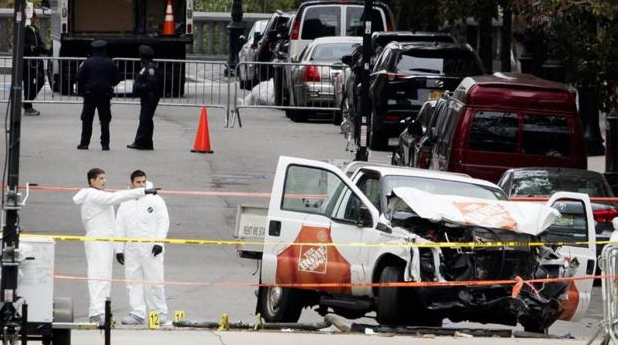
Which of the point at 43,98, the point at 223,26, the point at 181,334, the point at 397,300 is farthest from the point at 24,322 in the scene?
the point at 223,26

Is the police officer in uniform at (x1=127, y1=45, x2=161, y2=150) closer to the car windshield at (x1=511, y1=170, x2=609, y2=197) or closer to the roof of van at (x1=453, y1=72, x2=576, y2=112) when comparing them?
the roof of van at (x1=453, y1=72, x2=576, y2=112)

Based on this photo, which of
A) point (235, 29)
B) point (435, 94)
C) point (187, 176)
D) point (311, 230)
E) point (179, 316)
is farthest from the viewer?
point (235, 29)

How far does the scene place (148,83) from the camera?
2575 centimetres

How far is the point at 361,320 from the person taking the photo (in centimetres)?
1688

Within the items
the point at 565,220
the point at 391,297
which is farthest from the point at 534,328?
the point at 565,220

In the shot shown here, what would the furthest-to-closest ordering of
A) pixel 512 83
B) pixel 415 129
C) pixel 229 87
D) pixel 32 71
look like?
→ pixel 229 87 → pixel 32 71 → pixel 415 129 → pixel 512 83

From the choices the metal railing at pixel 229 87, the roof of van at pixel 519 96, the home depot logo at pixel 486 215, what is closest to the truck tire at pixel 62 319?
the home depot logo at pixel 486 215

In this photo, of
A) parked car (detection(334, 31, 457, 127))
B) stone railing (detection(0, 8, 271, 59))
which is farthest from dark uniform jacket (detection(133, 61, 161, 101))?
stone railing (detection(0, 8, 271, 59))

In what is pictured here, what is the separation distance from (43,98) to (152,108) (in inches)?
340

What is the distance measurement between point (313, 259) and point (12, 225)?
3945 mm

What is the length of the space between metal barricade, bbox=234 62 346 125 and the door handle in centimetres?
1541

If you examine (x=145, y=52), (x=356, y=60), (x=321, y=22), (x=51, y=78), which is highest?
(x=321, y=22)

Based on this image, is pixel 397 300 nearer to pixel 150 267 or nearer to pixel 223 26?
pixel 150 267

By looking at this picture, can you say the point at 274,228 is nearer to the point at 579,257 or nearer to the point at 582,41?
the point at 579,257
